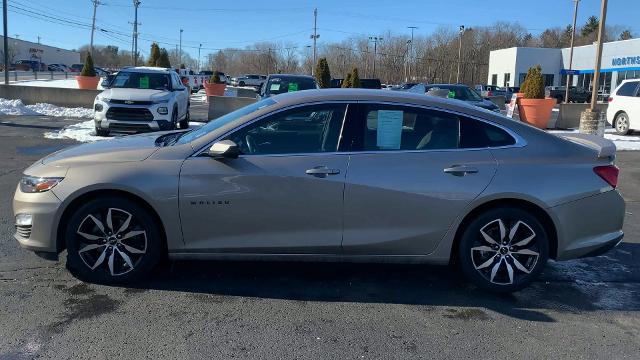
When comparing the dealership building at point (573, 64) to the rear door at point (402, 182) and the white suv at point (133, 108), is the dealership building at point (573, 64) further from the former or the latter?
the rear door at point (402, 182)

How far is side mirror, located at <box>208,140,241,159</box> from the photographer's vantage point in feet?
13.8

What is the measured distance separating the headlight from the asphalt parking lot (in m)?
0.78

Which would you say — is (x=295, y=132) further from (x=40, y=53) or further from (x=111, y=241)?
(x=40, y=53)

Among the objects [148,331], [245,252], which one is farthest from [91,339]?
[245,252]

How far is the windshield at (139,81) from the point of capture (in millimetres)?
14266

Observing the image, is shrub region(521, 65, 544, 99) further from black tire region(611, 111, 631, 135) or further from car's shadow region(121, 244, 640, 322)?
car's shadow region(121, 244, 640, 322)

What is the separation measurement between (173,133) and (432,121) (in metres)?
2.54

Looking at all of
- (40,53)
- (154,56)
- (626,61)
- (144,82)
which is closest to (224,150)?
(144,82)

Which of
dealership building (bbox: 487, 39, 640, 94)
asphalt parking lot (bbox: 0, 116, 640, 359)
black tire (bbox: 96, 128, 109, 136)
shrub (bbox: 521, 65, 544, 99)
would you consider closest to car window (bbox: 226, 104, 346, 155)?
asphalt parking lot (bbox: 0, 116, 640, 359)

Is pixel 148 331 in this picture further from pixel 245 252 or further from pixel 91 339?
pixel 245 252

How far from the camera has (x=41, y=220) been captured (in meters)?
4.30

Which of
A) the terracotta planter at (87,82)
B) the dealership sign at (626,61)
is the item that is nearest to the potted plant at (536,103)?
the terracotta planter at (87,82)

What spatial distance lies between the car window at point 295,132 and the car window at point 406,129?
0.82ft

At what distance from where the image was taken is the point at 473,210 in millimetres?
4438
